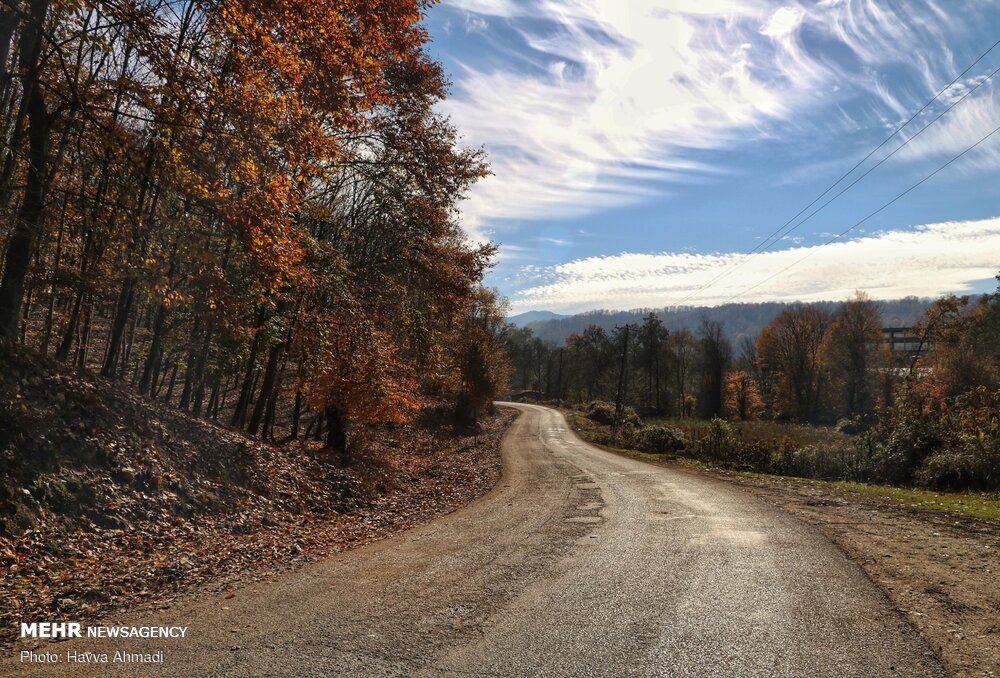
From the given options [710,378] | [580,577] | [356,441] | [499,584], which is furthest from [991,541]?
[710,378]

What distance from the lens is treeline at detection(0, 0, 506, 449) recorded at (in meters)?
8.02

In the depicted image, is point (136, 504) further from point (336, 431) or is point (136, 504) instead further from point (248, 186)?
point (336, 431)

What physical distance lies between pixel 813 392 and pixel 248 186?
75352 millimetres

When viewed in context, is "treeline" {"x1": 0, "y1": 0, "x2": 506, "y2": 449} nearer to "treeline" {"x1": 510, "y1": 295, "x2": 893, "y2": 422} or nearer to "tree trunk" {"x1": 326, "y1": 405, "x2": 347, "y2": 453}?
"tree trunk" {"x1": 326, "y1": 405, "x2": 347, "y2": 453}

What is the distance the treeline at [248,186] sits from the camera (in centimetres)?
802

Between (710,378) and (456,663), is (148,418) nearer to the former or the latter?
(456,663)

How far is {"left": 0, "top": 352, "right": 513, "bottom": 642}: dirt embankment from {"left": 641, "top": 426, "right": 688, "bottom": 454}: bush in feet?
62.6

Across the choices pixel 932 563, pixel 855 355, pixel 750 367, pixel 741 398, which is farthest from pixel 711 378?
pixel 932 563

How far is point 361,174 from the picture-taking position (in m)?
15.9

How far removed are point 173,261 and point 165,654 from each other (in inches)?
313

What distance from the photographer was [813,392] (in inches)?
2773

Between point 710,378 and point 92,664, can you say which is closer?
point 92,664

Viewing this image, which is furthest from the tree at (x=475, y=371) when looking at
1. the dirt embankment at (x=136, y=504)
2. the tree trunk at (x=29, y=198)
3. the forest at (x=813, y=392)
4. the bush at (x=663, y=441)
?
the tree trunk at (x=29, y=198)

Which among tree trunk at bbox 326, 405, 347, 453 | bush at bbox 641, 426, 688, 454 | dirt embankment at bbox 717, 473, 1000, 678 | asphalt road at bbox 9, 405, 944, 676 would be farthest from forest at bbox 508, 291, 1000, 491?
tree trunk at bbox 326, 405, 347, 453
